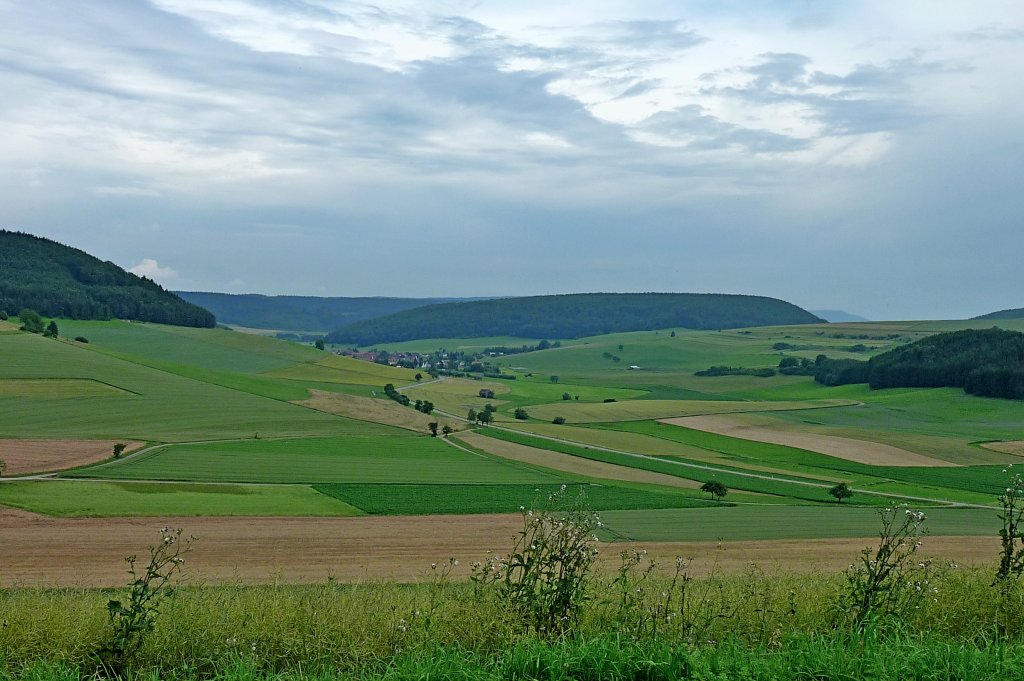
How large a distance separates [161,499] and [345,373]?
3180 inches

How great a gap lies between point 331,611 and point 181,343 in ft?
410

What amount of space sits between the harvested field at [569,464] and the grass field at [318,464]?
2.60 m

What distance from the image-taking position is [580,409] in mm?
101000

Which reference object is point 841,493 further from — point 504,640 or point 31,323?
point 31,323

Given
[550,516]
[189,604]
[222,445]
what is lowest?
[222,445]

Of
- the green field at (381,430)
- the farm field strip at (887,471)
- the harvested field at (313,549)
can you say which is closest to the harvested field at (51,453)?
the green field at (381,430)

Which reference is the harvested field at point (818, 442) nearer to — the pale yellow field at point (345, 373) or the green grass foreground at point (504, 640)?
the pale yellow field at point (345, 373)

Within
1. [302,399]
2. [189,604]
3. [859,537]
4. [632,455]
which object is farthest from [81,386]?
[189,604]

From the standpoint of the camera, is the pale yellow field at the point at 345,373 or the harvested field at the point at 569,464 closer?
the harvested field at the point at 569,464

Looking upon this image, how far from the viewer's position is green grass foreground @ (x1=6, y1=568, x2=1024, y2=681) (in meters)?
7.43

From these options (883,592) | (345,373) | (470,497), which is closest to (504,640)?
(883,592)

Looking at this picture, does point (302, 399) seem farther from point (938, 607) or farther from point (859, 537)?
point (938, 607)

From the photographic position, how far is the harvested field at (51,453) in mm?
46750

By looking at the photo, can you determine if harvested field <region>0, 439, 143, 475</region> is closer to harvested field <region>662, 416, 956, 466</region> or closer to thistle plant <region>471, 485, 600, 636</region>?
thistle plant <region>471, 485, 600, 636</region>
